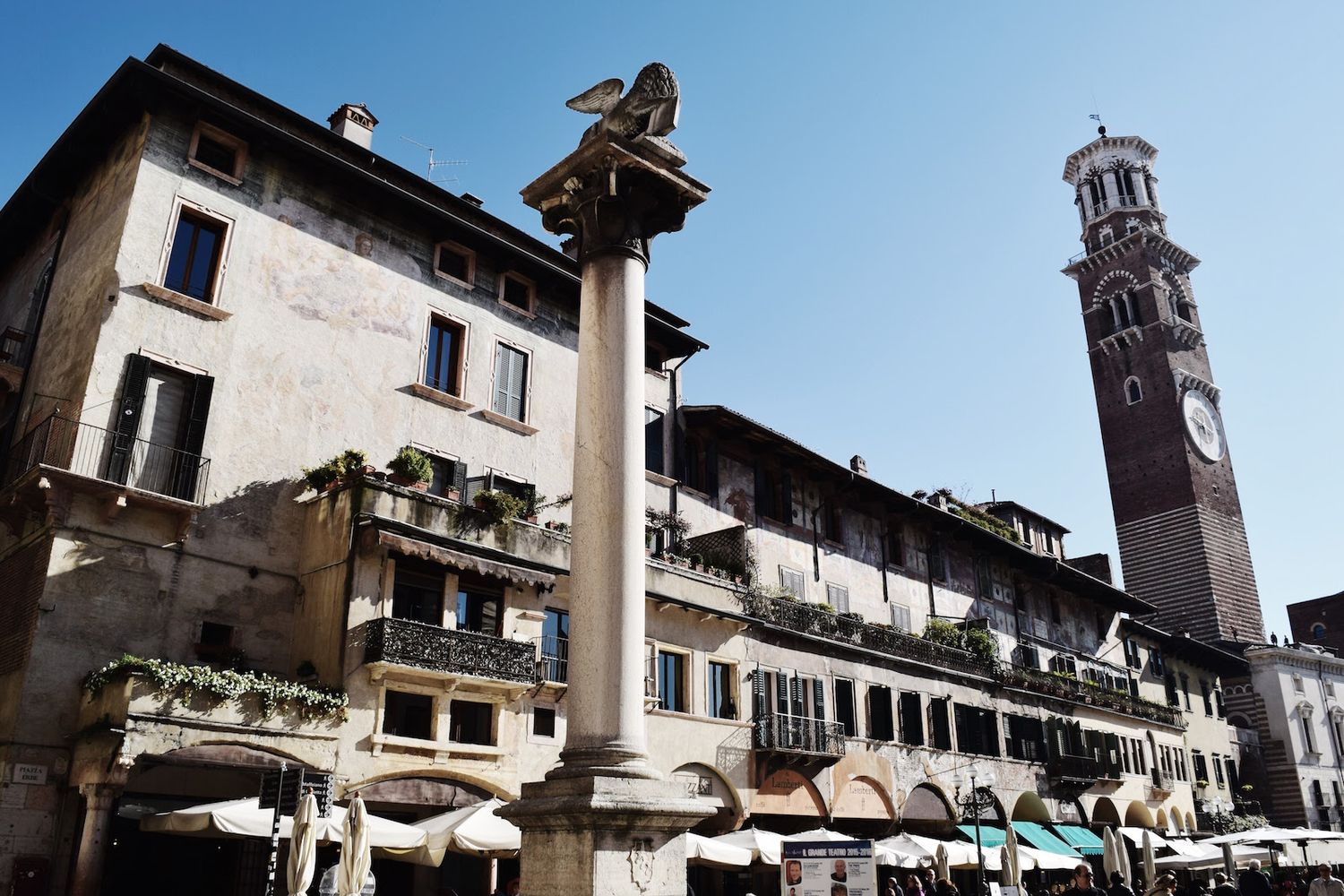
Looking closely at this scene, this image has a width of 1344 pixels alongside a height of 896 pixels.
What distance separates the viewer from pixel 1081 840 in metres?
37.6

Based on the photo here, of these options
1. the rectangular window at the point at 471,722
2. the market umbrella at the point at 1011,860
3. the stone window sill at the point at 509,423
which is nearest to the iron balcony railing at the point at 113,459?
the rectangular window at the point at 471,722

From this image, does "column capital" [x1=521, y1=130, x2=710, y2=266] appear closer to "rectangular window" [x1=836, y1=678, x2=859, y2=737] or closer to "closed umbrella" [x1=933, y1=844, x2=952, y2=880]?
"closed umbrella" [x1=933, y1=844, x2=952, y2=880]

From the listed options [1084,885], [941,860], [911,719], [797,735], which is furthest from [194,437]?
[911,719]

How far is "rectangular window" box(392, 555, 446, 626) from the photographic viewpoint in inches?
842

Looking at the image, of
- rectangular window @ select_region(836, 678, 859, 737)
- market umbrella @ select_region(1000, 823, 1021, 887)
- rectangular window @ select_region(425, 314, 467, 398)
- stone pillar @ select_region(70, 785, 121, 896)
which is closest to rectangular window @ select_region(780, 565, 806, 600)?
rectangular window @ select_region(836, 678, 859, 737)

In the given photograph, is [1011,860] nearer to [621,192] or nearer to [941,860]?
[941,860]

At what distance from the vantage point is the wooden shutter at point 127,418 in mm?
19656

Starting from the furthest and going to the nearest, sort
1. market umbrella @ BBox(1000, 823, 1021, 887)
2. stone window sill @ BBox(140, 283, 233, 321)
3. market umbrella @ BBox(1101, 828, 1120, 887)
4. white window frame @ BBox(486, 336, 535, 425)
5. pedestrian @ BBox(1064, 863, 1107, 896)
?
white window frame @ BBox(486, 336, 535, 425) < market umbrella @ BBox(1101, 828, 1120, 887) < market umbrella @ BBox(1000, 823, 1021, 887) < stone window sill @ BBox(140, 283, 233, 321) < pedestrian @ BBox(1064, 863, 1107, 896)

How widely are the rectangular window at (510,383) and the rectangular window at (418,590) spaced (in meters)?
5.73

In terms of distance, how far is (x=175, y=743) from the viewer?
17.5 m

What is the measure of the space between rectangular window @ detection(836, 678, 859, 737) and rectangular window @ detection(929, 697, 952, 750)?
4446mm

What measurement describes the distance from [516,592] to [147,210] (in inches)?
417

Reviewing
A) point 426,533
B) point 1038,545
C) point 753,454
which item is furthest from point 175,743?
point 1038,545

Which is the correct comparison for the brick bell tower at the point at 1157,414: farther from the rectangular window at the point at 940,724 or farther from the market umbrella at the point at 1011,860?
the market umbrella at the point at 1011,860
